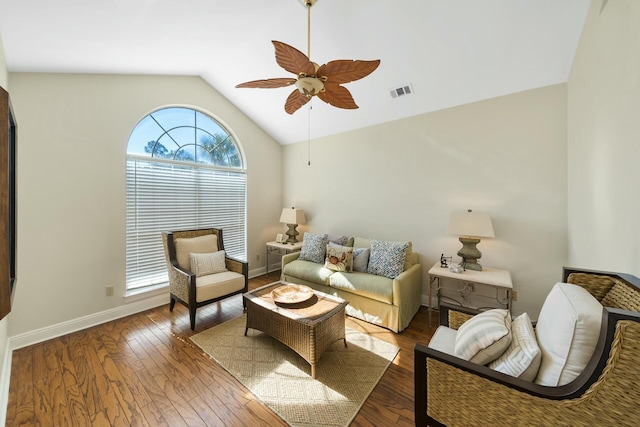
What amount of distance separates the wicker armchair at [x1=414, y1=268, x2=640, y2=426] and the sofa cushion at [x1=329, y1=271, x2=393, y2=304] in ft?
4.34

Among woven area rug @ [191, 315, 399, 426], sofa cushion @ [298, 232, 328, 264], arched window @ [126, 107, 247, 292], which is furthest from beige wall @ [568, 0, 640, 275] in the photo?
arched window @ [126, 107, 247, 292]

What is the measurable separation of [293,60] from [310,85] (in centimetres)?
18

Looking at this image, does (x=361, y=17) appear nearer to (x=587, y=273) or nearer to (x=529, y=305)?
(x=587, y=273)

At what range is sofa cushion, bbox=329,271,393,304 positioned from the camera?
8.36 ft

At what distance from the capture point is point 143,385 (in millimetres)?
1791

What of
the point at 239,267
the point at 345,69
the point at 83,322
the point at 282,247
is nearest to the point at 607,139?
the point at 345,69

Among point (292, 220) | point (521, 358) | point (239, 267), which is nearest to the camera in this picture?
point (521, 358)

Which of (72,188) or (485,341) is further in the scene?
(72,188)

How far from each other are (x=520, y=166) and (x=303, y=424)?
311 centimetres

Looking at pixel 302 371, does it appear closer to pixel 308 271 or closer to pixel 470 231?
pixel 308 271

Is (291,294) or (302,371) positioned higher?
(291,294)

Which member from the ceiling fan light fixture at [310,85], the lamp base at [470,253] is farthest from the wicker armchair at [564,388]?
the ceiling fan light fixture at [310,85]

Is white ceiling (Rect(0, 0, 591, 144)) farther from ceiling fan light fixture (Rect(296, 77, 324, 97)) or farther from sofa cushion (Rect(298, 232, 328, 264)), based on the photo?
sofa cushion (Rect(298, 232, 328, 264))

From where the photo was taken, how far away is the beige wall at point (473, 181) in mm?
2445
